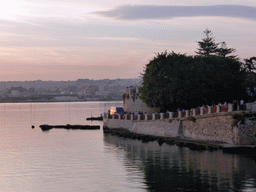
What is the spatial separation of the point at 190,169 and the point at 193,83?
24.0 m

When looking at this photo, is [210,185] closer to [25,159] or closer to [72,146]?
[25,159]

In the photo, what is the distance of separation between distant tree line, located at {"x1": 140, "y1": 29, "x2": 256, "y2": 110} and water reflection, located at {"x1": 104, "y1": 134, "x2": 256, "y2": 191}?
10.3 m

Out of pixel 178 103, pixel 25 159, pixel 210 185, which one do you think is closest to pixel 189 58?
pixel 178 103

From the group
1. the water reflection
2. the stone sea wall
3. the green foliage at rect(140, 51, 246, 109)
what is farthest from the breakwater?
the green foliage at rect(140, 51, 246, 109)

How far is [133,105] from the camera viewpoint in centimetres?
7788

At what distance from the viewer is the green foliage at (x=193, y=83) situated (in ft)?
195

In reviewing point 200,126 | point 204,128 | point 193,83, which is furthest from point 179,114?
point 193,83

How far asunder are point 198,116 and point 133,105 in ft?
94.1

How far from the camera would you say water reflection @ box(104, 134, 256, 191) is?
30453 mm

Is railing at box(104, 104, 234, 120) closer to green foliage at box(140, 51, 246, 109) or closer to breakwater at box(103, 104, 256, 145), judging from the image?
breakwater at box(103, 104, 256, 145)

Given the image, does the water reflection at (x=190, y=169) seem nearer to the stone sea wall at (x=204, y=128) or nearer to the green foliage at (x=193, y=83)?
the stone sea wall at (x=204, y=128)

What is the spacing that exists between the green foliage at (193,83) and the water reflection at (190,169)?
10.3m

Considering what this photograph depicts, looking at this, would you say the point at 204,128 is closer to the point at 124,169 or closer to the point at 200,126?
the point at 200,126

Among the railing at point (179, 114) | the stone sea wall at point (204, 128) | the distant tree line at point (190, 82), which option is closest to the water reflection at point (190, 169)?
the stone sea wall at point (204, 128)
